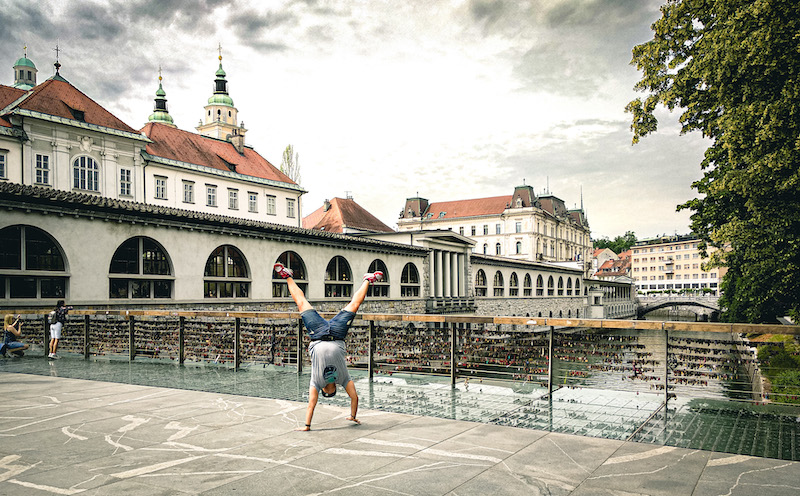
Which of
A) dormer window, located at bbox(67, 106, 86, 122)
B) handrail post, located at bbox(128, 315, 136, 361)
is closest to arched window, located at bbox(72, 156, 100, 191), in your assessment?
dormer window, located at bbox(67, 106, 86, 122)

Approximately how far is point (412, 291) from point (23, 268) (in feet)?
96.7

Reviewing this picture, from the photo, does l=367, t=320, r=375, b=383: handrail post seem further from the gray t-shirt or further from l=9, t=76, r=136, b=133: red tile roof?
l=9, t=76, r=136, b=133: red tile roof

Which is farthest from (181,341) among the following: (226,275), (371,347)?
(226,275)

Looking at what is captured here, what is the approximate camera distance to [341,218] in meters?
63.9

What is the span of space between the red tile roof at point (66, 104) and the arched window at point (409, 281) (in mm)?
23805

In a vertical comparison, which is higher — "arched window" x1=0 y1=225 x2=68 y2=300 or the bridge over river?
"arched window" x1=0 y1=225 x2=68 y2=300

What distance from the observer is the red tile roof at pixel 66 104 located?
128 feet

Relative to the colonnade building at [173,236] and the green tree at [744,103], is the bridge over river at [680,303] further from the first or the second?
the green tree at [744,103]

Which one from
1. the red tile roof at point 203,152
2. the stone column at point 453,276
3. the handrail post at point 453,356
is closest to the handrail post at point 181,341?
the handrail post at point 453,356

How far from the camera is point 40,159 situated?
37.9 m

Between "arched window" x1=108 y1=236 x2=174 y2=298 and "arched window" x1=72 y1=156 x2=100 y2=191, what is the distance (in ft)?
62.3

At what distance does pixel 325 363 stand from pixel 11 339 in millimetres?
13096

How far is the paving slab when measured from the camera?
4730 mm

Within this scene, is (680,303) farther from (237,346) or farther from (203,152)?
(237,346)
